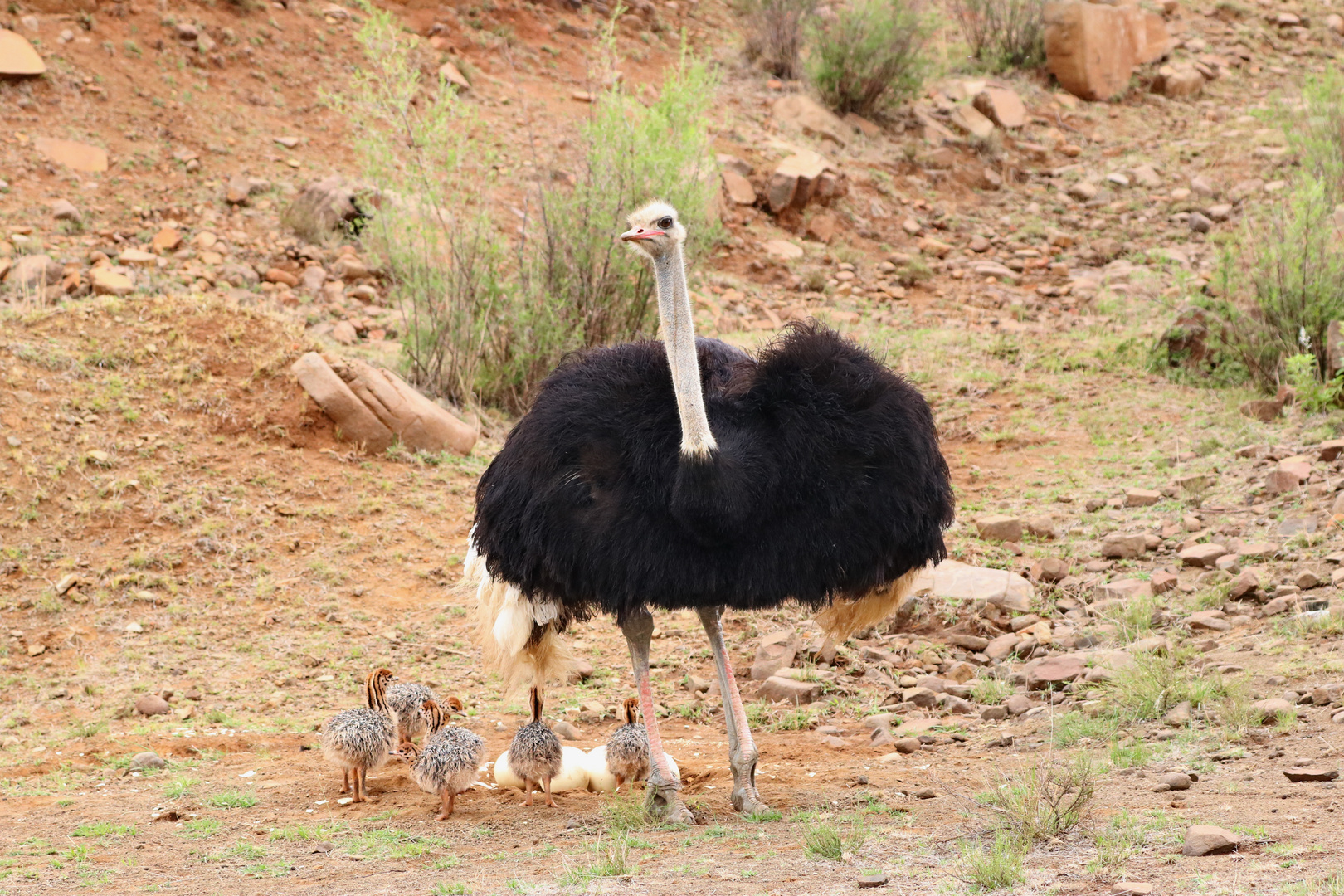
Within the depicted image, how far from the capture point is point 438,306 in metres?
12.0

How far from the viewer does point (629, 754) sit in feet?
21.1

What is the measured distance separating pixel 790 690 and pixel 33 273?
331 inches

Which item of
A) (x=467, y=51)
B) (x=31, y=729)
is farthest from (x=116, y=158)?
(x=31, y=729)

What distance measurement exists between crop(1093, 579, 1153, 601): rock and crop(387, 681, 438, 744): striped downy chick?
385 cm

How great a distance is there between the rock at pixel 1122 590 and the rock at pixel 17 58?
13.2m

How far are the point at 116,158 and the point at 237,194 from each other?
57.5 inches

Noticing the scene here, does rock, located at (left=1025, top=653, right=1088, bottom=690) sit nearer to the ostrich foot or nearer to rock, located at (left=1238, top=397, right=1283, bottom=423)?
the ostrich foot

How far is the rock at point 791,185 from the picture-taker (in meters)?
17.8

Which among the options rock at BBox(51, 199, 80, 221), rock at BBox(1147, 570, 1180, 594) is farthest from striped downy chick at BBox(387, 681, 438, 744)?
rock at BBox(51, 199, 80, 221)

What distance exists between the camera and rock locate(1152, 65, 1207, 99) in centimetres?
2162

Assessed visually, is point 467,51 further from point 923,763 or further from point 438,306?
point 923,763

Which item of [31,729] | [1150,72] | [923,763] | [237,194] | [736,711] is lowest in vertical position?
[31,729]

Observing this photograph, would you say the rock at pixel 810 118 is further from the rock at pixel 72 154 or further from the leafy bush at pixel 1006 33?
the rock at pixel 72 154

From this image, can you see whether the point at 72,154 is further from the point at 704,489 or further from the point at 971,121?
the point at 704,489
